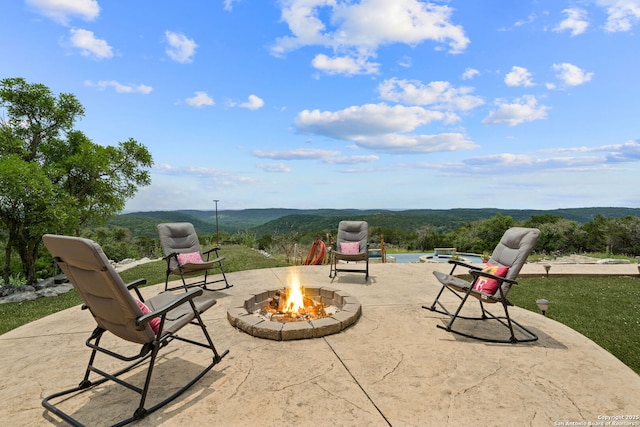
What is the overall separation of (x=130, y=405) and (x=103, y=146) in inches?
379

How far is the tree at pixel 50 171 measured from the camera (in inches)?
261

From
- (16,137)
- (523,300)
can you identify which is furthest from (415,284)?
(16,137)

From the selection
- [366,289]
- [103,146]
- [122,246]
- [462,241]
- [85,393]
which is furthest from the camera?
[462,241]

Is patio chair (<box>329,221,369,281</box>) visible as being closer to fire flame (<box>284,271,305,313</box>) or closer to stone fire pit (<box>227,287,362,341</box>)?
fire flame (<box>284,271,305,313</box>)

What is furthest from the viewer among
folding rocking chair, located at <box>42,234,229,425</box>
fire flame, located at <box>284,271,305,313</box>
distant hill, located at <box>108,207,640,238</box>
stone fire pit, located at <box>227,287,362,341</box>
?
distant hill, located at <box>108,207,640,238</box>

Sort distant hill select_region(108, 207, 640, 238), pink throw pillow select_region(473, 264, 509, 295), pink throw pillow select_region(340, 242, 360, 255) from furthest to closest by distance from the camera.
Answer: distant hill select_region(108, 207, 640, 238) < pink throw pillow select_region(340, 242, 360, 255) < pink throw pillow select_region(473, 264, 509, 295)

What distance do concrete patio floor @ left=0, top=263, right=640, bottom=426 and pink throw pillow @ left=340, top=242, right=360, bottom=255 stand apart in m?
2.53

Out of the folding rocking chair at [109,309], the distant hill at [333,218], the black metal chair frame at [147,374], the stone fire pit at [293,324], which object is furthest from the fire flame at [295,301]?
the distant hill at [333,218]

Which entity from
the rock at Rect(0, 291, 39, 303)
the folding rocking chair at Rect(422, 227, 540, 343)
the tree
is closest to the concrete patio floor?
the folding rocking chair at Rect(422, 227, 540, 343)

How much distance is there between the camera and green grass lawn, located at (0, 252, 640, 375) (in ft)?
11.5

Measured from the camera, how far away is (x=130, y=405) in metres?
1.95

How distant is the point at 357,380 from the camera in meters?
2.19

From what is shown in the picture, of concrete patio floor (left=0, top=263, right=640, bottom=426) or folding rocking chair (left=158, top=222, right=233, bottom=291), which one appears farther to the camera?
folding rocking chair (left=158, top=222, right=233, bottom=291)

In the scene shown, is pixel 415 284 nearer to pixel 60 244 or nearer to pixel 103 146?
pixel 60 244
